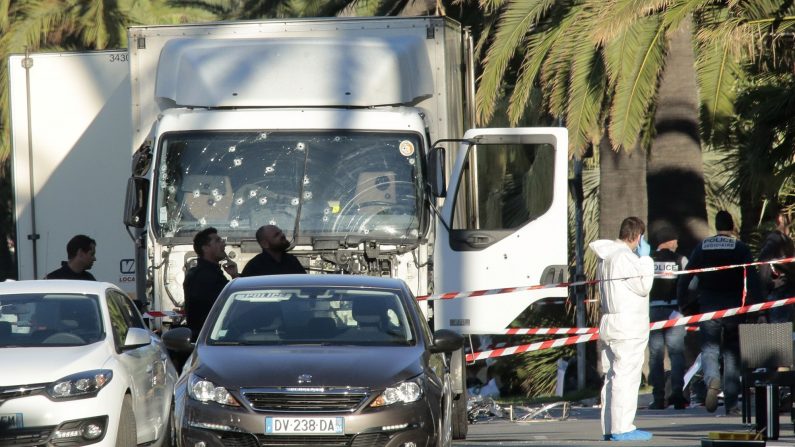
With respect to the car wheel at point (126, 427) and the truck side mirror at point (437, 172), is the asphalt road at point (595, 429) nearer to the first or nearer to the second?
the truck side mirror at point (437, 172)

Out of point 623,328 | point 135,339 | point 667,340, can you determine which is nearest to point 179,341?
point 135,339

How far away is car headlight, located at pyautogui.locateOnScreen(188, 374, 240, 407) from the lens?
8.77 metres

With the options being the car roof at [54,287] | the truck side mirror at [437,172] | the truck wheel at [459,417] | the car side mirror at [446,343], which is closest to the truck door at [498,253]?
the truck side mirror at [437,172]

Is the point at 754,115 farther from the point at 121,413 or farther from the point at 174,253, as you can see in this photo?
the point at 121,413

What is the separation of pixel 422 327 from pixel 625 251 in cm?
232

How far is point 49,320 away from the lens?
1026 centimetres

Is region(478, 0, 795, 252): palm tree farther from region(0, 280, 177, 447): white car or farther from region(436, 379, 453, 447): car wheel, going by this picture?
region(0, 280, 177, 447): white car

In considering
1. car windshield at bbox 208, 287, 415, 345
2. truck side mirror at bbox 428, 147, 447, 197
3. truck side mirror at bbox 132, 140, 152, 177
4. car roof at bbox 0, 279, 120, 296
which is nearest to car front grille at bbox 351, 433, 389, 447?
car windshield at bbox 208, 287, 415, 345

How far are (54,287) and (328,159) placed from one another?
317cm

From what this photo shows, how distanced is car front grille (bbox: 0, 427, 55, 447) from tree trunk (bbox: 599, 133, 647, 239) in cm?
Answer: 1203

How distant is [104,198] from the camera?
Result: 14.4 m

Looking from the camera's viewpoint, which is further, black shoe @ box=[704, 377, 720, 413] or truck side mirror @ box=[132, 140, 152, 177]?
black shoe @ box=[704, 377, 720, 413]

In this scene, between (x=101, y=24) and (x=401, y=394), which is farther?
(x=101, y=24)

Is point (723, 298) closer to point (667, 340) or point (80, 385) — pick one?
point (667, 340)
